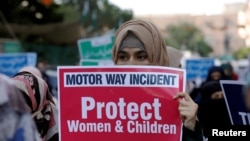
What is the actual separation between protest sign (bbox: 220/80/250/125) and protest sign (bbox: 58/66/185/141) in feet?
2.64

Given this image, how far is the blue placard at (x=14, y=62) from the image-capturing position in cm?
1065

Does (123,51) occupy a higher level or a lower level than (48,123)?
higher

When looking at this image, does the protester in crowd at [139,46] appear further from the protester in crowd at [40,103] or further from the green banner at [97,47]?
the green banner at [97,47]

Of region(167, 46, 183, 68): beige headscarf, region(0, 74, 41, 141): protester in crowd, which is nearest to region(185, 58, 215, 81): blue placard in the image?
region(167, 46, 183, 68): beige headscarf

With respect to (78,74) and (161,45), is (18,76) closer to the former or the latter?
(78,74)

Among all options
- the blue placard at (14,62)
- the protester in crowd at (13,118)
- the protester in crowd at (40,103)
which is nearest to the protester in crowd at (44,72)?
the blue placard at (14,62)

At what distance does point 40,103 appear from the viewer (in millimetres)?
2598

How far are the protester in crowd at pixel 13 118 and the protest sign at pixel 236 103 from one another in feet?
5.68

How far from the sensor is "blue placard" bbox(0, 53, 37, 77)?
34.9ft

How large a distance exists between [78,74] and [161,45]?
41 centimetres

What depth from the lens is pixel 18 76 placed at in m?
2.57

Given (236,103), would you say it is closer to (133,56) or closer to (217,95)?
(133,56)

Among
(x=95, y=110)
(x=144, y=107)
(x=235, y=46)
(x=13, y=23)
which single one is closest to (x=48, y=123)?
(x=95, y=110)

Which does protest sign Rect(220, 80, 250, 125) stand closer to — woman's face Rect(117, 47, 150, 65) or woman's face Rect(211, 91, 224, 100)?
woman's face Rect(117, 47, 150, 65)
